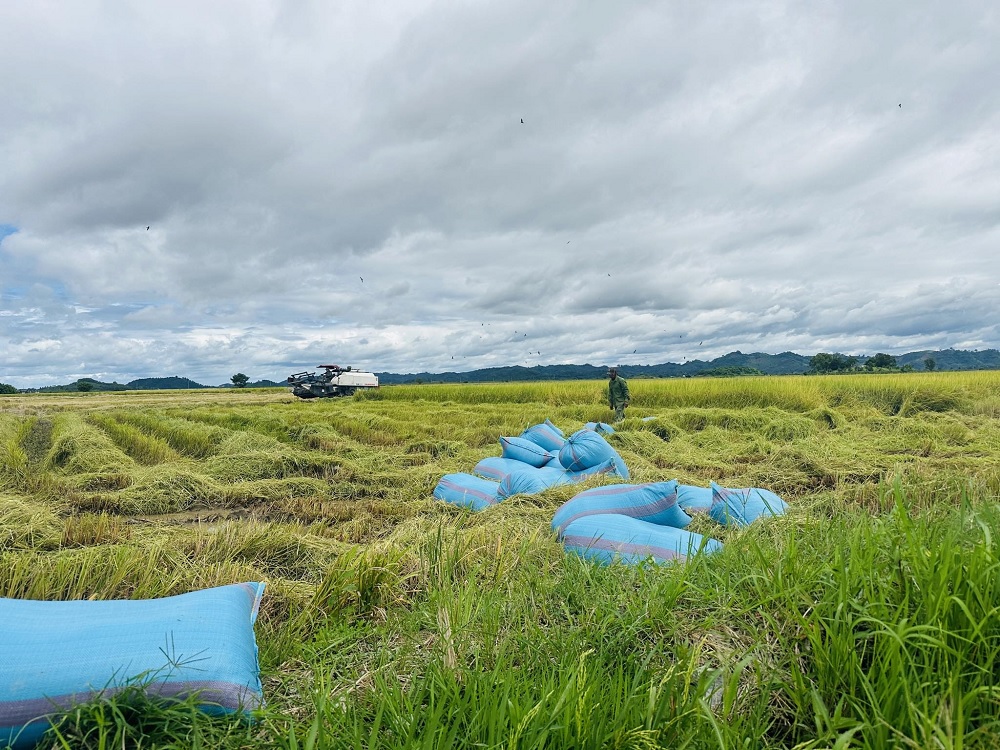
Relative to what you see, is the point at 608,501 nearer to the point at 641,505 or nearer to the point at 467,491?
the point at 641,505

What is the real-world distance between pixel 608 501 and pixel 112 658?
2.28 m

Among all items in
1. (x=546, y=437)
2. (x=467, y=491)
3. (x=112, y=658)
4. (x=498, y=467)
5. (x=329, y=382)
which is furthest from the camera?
(x=329, y=382)

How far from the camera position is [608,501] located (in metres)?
2.96

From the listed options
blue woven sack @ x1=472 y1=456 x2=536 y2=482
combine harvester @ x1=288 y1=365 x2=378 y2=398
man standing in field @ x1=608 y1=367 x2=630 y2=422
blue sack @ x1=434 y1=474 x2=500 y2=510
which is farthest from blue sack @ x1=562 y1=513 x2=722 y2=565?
combine harvester @ x1=288 y1=365 x2=378 y2=398

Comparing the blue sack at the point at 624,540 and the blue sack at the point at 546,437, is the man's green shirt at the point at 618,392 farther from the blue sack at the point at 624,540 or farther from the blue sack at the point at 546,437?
the blue sack at the point at 624,540

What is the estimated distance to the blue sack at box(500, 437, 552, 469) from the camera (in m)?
5.85

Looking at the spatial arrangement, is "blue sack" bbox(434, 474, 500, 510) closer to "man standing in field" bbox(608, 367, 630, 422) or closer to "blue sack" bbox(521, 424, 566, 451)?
"blue sack" bbox(521, 424, 566, 451)

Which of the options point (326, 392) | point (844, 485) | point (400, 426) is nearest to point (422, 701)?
point (844, 485)

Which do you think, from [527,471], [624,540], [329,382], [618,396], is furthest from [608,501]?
[329,382]

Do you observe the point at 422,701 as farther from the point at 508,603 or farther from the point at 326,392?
the point at 326,392

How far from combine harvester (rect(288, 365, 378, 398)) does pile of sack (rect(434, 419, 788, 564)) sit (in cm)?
2889

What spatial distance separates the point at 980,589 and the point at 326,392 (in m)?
33.9

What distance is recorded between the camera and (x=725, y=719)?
3.92 ft

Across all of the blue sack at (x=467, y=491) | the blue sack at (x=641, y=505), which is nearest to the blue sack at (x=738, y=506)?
the blue sack at (x=641, y=505)
